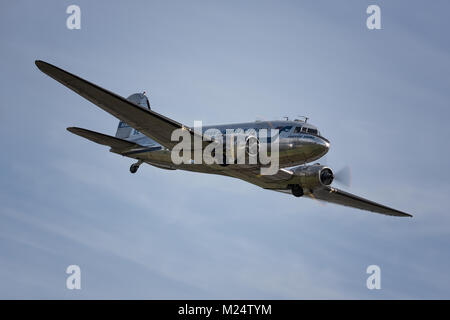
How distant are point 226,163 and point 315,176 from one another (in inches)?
221

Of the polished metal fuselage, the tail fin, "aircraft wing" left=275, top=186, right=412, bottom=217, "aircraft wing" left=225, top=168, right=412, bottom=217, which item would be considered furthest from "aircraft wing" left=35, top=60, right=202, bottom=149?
"aircraft wing" left=275, top=186, right=412, bottom=217

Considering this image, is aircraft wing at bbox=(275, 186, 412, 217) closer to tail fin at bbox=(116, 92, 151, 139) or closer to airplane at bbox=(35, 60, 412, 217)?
airplane at bbox=(35, 60, 412, 217)

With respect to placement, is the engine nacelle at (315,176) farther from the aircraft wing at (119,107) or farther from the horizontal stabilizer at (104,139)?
the horizontal stabilizer at (104,139)

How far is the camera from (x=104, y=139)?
105 ft

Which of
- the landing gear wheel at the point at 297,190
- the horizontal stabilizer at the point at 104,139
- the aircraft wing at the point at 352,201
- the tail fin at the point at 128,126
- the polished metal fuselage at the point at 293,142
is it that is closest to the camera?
the polished metal fuselage at the point at 293,142

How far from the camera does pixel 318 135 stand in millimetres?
28469

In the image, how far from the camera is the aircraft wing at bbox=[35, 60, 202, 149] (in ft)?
79.7

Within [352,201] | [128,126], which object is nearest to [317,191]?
[352,201]

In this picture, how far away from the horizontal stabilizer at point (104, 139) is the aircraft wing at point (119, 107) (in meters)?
4.09

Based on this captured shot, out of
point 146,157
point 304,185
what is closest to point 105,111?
point 146,157

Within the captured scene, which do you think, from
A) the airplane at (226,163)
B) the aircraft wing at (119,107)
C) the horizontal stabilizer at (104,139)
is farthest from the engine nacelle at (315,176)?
the horizontal stabilizer at (104,139)

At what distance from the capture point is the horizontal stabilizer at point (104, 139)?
30167 mm

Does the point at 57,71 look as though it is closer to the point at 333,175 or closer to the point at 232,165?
the point at 232,165

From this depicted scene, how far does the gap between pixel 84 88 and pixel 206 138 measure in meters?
6.42
